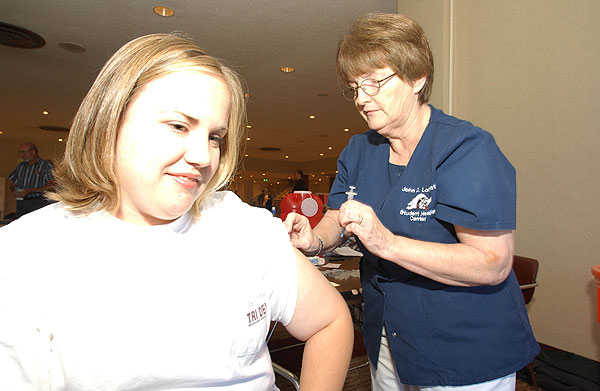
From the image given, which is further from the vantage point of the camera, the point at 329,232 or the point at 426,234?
the point at 329,232

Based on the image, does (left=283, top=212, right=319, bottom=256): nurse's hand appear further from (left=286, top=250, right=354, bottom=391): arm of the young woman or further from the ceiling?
the ceiling

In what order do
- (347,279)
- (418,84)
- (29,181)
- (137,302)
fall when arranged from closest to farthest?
(137,302) → (418,84) → (347,279) → (29,181)

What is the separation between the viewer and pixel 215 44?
18.5ft

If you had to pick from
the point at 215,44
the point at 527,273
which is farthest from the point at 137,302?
the point at 215,44

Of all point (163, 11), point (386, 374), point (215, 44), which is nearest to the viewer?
point (386, 374)

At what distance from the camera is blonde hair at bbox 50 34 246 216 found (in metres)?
0.80

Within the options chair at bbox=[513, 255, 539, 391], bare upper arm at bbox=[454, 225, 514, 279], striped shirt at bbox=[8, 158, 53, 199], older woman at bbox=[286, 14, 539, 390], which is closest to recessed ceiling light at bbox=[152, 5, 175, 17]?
striped shirt at bbox=[8, 158, 53, 199]

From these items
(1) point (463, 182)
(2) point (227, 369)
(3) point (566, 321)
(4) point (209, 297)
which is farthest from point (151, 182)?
(3) point (566, 321)

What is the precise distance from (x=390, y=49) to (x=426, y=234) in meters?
0.61

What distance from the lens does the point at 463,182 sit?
1.09 metres

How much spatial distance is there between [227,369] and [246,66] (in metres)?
6.34

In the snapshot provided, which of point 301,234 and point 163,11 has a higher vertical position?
point 163,11

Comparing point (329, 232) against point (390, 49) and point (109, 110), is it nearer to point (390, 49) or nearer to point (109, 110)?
point (390, 49)

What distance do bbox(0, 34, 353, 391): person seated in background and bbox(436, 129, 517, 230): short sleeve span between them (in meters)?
0.57
